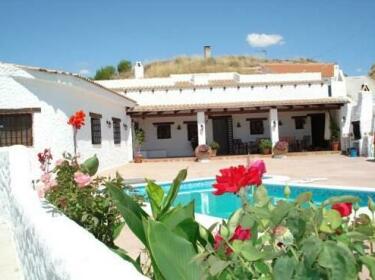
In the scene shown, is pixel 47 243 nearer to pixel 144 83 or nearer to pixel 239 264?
pixel 239 264

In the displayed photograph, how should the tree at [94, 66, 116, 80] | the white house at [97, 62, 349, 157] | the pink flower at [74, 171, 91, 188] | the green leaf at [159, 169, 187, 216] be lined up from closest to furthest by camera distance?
the green leaf at [159, 169, 187, 216]
the pink flower at [74, 171, 91, 188]
the white house at [97, 62, 349, 157]
the tree at [94, 66, 116, 80]

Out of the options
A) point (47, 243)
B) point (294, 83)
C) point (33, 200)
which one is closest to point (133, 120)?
point (294, 83)

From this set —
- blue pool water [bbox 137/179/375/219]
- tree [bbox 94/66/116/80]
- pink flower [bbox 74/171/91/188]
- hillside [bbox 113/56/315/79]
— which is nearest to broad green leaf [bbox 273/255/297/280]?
pink flower [bbox 74/171/91/188]

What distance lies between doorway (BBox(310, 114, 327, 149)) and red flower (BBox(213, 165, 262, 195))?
26.4 metres

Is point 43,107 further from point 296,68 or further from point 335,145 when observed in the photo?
point 296,68

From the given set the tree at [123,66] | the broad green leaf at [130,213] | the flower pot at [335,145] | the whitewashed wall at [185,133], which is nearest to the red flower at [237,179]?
the broad green leaf at [130,213]

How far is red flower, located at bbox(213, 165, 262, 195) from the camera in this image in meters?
1.82

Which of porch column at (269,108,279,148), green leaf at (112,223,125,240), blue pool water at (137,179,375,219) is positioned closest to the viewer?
green leaf at (112,223,125,240)

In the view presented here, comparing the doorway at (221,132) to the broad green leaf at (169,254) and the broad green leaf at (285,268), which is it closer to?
the broad green leaf at (169,254)

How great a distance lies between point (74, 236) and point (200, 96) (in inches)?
958

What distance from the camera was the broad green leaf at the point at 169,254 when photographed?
1830 millimetres

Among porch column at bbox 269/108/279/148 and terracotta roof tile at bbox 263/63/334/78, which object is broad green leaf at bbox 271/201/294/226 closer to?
porch column at bbox 269/108/279/148

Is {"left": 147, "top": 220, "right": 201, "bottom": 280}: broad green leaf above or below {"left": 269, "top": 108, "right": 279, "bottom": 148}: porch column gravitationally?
A: below

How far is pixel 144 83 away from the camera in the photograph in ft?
89.8
